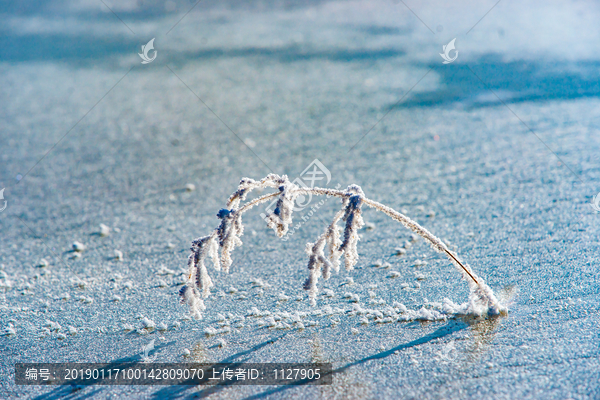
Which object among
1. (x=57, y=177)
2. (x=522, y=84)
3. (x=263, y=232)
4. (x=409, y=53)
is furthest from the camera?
(x=409, y=53)

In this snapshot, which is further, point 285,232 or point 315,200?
point 315,200

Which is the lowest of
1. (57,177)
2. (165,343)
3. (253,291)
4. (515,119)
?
(165,343)

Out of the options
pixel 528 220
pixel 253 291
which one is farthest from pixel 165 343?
pixel 528 220

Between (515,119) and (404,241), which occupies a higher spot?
(515,119)

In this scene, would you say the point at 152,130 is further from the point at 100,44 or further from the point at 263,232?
the point at 100,44

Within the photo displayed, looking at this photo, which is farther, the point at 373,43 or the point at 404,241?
the point at 373,43

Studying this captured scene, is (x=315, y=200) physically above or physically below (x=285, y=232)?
above

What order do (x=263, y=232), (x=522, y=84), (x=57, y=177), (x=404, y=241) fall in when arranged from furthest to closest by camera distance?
(x=522, y=84)
(x=57, y=177)
(x=263, y=232)
(x=404, y=241)
